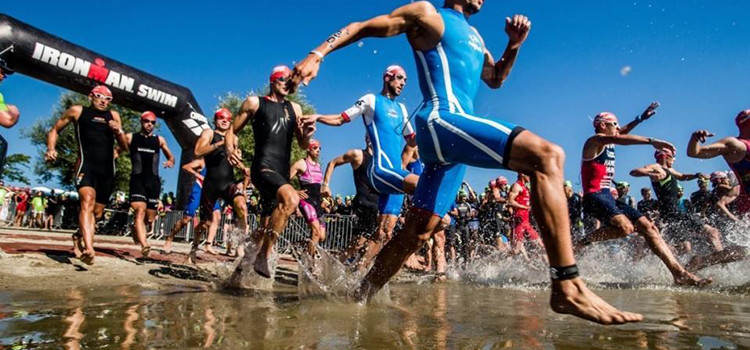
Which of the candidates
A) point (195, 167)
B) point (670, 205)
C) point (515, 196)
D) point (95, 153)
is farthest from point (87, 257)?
point (670, 205)

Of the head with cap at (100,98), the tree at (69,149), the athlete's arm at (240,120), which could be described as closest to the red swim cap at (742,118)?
the athlete's arm at (240,120)

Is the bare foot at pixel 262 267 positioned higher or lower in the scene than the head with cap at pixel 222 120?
lower

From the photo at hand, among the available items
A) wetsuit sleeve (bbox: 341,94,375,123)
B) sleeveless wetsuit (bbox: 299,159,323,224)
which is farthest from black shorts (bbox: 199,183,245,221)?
wetsuit sleeve (bbox: 341,94,375,123)

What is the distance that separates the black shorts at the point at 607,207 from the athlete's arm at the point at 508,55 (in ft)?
9.97

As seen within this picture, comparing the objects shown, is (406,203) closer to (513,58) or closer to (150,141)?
(150,141)

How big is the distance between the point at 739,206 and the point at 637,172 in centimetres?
165

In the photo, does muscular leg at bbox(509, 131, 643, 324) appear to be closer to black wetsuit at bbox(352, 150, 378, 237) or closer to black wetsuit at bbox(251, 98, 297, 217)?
black wetsuit at bbox(251, 98, 297, 217)

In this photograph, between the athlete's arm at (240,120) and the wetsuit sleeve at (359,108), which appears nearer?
the athlete's arm at (240,120)

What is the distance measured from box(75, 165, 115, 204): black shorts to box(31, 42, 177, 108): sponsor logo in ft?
21.7

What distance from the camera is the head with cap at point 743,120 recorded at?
19.3ft

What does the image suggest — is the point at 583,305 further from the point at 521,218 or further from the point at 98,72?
the point at 98,72

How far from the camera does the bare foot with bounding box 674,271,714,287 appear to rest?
5.25 metres

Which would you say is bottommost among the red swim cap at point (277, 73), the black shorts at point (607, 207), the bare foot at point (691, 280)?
the bare foot at point (691, 280)

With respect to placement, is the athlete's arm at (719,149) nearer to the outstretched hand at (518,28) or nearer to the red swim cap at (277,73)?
the outstretched hand at (518,28)
